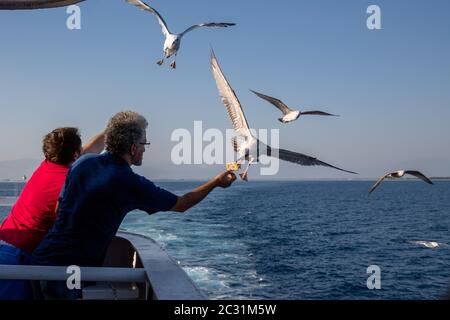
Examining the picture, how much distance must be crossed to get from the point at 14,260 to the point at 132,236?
2.01 meters

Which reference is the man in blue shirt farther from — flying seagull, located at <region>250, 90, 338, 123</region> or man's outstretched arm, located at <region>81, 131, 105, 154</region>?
flying seagull, located at <region>250, 90, 338, 123</region>

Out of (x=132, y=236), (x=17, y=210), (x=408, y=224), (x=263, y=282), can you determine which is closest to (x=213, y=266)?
(x=263, y=282)

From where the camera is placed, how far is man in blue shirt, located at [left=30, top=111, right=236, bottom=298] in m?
2.76

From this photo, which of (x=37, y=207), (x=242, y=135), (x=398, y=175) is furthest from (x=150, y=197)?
(x=398, y=175)

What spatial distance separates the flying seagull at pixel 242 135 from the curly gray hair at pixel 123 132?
78 cm

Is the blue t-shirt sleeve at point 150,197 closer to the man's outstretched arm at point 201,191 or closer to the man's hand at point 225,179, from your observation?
the man's outstretched arm at point 201,191

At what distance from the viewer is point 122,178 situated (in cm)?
275

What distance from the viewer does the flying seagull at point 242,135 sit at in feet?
13.3

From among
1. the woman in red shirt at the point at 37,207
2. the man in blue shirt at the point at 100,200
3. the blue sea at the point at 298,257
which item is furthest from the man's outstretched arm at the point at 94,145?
the blue sea at the point at 298,257

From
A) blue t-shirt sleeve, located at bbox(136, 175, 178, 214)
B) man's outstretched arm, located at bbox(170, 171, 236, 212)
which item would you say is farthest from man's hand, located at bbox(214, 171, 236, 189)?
blue t-shirt sleeve, located at bbox(136, 175, 178, 214)

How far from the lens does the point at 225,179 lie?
118 inches
